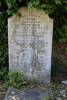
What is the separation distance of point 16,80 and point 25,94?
0.45 meters

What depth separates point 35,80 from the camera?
398 cm

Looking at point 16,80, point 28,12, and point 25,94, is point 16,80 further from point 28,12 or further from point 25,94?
point 28,12

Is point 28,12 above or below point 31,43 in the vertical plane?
above

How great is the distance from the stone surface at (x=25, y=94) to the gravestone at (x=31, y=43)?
43 cm

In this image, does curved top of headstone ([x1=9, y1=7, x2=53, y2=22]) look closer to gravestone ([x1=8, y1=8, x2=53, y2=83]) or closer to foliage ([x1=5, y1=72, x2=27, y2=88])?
gravestone ([x1=8, y1=8, x2=53, y2=83])

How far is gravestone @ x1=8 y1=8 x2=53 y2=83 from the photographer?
3744 millimetres

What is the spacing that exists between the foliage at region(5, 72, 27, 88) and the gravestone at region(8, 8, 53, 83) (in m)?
0.13

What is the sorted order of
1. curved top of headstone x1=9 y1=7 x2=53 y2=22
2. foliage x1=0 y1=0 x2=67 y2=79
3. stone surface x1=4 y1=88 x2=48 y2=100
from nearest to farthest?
stone surface x1=4 y1=88 x2=48 y2=100 < curved top of headstone x1=9 y1=7 x2=53 y2=22 < foliage x1=0 y1=0 x2=67 y2=79

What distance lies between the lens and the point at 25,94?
137 inches

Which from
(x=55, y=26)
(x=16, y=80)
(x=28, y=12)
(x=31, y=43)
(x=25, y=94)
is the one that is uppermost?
(x=28, y=12)

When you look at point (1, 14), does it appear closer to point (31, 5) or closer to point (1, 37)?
point (1, 37)

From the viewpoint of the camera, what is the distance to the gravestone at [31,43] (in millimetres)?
3744

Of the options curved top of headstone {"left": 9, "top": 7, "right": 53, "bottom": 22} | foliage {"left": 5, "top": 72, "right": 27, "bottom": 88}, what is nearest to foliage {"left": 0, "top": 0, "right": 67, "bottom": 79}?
curved top of headstone {"left": 9, "top": 7, "right": 53, "bottom": 22}

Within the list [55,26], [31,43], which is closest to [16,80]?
[31,43]
